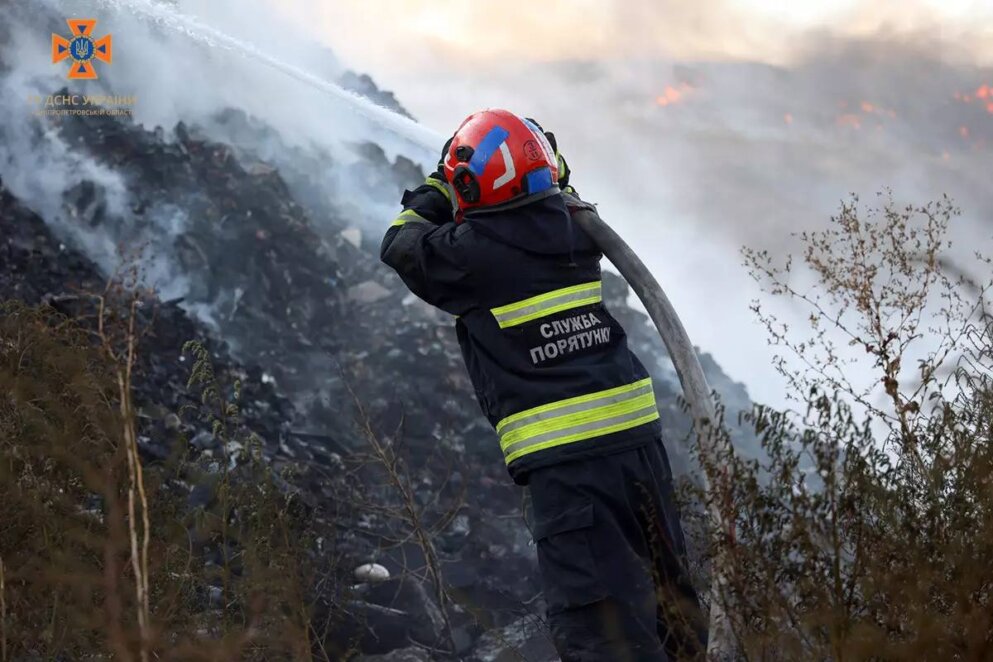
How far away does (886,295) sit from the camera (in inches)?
146

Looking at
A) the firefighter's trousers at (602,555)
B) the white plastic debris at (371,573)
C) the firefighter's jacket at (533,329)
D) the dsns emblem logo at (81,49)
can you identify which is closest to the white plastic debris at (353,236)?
the dsns emblem logo at (81,49)

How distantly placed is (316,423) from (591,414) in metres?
5.54

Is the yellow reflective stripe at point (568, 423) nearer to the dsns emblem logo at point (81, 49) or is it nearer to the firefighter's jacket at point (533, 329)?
the firefighter's jacket at point (533, 329)

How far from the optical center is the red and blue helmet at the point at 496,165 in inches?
126

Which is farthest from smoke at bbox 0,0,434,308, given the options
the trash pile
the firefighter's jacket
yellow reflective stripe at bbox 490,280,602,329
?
yellow reflective stripe at bbox 490,280,602,329

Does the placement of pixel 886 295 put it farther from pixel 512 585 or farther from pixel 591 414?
pixel 512 585

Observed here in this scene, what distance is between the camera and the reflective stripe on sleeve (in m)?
2.94

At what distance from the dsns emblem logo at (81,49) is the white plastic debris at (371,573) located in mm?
6621

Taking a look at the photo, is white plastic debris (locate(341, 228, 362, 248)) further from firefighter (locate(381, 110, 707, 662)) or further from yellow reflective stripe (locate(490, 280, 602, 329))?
yellow reflective stripe (locate(490, 280, 602, 329))

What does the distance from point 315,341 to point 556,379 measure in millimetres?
6300

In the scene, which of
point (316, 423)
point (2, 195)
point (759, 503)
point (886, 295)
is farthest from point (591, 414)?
point (2, 195)

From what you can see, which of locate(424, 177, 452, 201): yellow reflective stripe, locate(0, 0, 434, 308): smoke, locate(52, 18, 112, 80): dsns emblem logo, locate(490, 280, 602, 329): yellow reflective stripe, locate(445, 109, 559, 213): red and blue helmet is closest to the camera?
locate(490, 280, 602, 329): yellow reflective stripe

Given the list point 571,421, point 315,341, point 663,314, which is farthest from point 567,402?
point 315,341

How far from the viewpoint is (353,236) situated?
34.4 feet
